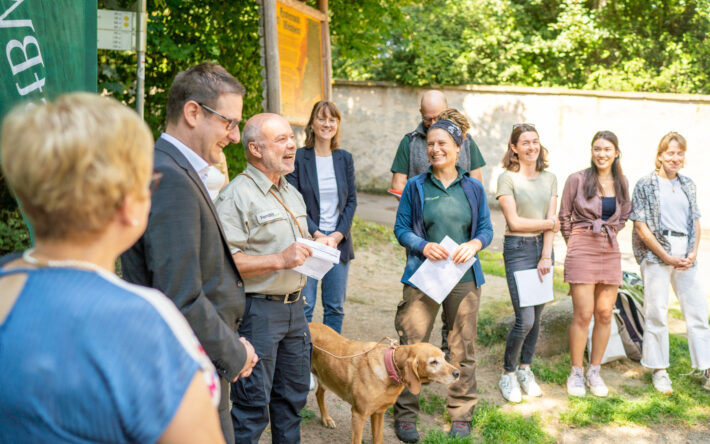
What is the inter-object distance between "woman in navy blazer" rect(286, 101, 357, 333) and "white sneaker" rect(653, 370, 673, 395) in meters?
2.92

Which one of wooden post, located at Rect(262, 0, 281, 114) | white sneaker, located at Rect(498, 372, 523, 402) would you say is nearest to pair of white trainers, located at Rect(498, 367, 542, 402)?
white sneaker, located at Rect(498, 372, 523, 402)

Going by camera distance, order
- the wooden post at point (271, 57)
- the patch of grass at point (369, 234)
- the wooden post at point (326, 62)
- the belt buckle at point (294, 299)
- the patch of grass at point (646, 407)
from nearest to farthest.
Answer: the belt buckle at point (294, 299), the patch of grass at point (646, 407), the wooden post at point (271, 57), the wooden post at point (326, 62), the patch of grass at point (369, 234)

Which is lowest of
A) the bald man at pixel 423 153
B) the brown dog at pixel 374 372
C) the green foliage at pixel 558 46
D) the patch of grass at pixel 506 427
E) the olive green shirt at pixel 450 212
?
the patch of grass at pixel 506 427

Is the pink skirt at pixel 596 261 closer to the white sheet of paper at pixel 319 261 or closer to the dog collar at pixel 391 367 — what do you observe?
the dog collar at pixel 391 367

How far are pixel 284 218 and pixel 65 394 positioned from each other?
225 centimetres

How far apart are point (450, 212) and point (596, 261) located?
5.42ft

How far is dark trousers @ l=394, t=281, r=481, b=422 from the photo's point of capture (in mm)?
4359

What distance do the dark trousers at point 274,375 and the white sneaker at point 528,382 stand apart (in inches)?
98.8

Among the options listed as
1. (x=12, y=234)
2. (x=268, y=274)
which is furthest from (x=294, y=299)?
(x=12, y=234)

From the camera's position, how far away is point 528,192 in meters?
5.07

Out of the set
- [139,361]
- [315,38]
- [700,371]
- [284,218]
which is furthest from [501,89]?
[139,361]

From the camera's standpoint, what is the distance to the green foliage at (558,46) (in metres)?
17.0

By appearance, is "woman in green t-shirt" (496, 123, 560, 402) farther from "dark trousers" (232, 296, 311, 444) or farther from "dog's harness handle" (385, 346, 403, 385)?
"dark trousers" (232, 296, 311, 444)

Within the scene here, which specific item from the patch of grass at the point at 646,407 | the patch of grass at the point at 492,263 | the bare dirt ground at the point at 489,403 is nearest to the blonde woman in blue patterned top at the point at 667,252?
the patch of grass at the point at 646,407
